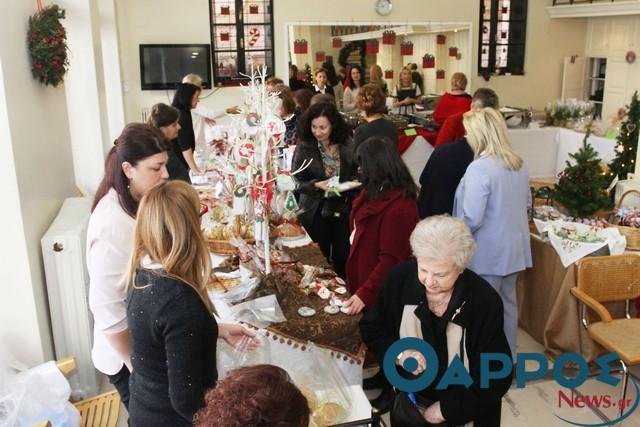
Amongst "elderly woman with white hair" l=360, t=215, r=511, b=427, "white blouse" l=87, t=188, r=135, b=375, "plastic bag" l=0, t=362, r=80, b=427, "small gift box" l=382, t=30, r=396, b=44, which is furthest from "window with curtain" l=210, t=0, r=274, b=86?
"elderly woman with white hair" l=360, t=215, r=511, b=427

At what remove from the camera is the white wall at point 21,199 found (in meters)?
2.77

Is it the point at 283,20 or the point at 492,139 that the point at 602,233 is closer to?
the point at 492,139

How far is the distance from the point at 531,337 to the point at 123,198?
3.02m

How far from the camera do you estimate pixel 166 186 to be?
5.81 feet

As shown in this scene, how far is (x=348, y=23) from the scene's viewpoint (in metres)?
8.66

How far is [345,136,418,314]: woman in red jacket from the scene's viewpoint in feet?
9.11

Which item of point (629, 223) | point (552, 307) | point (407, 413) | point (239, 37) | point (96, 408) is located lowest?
point (96, 408)

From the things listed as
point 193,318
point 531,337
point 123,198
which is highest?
point 123,198

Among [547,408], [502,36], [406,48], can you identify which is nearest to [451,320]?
[547,408]

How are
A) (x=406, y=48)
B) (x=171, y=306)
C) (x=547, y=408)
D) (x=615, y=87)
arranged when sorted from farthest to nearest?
(x=615, y=87)
(x=406, y=48)
(x=547, y=408)
(x=171, y=306)

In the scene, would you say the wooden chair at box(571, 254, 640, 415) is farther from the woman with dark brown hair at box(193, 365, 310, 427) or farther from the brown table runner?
the woman with dark brown hair at box(193, 365, 310, 427)

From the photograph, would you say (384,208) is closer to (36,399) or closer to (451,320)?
(451,320)

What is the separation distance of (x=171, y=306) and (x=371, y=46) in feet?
24.8

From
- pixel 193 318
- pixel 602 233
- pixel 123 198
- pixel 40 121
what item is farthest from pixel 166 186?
pixel 602 233
